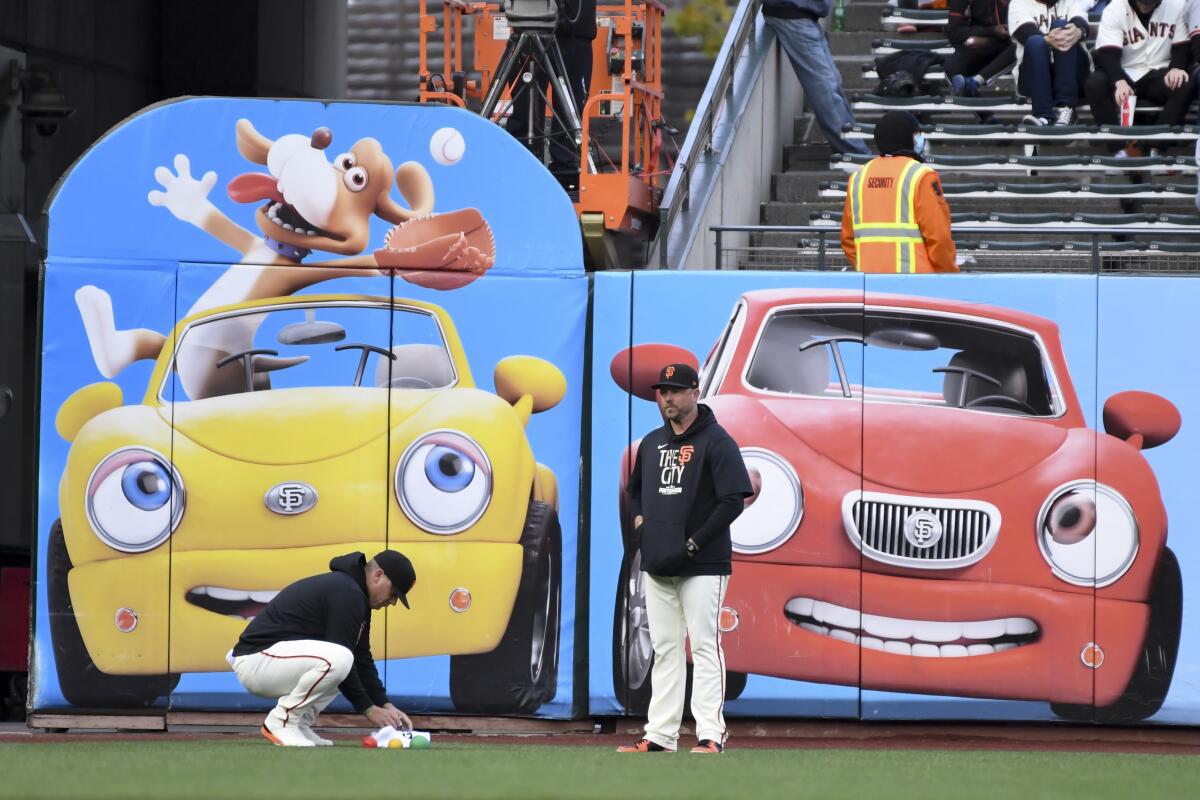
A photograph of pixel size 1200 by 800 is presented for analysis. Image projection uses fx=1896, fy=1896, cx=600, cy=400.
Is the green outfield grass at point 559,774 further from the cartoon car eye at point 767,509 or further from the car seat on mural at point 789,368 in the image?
the car seat on mural at point 789,368

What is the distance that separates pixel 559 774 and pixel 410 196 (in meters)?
4.41

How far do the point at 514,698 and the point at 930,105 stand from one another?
7185mm

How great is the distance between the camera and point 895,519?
10.6 m

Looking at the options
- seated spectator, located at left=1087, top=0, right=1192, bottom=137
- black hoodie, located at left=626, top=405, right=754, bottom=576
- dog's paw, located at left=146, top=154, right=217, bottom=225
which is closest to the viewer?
black hoodie, located at left=626, top=405, right=754, bottom=576

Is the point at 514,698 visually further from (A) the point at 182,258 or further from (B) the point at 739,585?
(A) the point at 182,258

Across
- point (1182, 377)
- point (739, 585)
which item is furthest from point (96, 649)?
point (1182, 377)

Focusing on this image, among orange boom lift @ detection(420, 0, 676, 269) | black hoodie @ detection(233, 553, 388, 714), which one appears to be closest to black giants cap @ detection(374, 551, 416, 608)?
black hoodie @ detection(233, 553, 388, 714)

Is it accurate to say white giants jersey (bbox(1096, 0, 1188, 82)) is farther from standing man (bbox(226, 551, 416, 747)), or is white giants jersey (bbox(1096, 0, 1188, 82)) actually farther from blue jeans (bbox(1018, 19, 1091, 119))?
standing man (bbox(226, 551, 416, 747))

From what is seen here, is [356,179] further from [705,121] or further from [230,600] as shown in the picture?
[705,121]

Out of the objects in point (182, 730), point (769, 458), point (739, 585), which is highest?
point (769, 458)

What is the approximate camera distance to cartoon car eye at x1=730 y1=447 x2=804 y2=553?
10.6m

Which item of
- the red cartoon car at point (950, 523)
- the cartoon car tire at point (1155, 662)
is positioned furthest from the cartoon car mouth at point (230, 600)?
the cartoon car tire at point (1155, 662)

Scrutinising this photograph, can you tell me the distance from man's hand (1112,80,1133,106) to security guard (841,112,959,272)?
462 centimetres

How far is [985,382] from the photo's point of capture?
10617 mm
